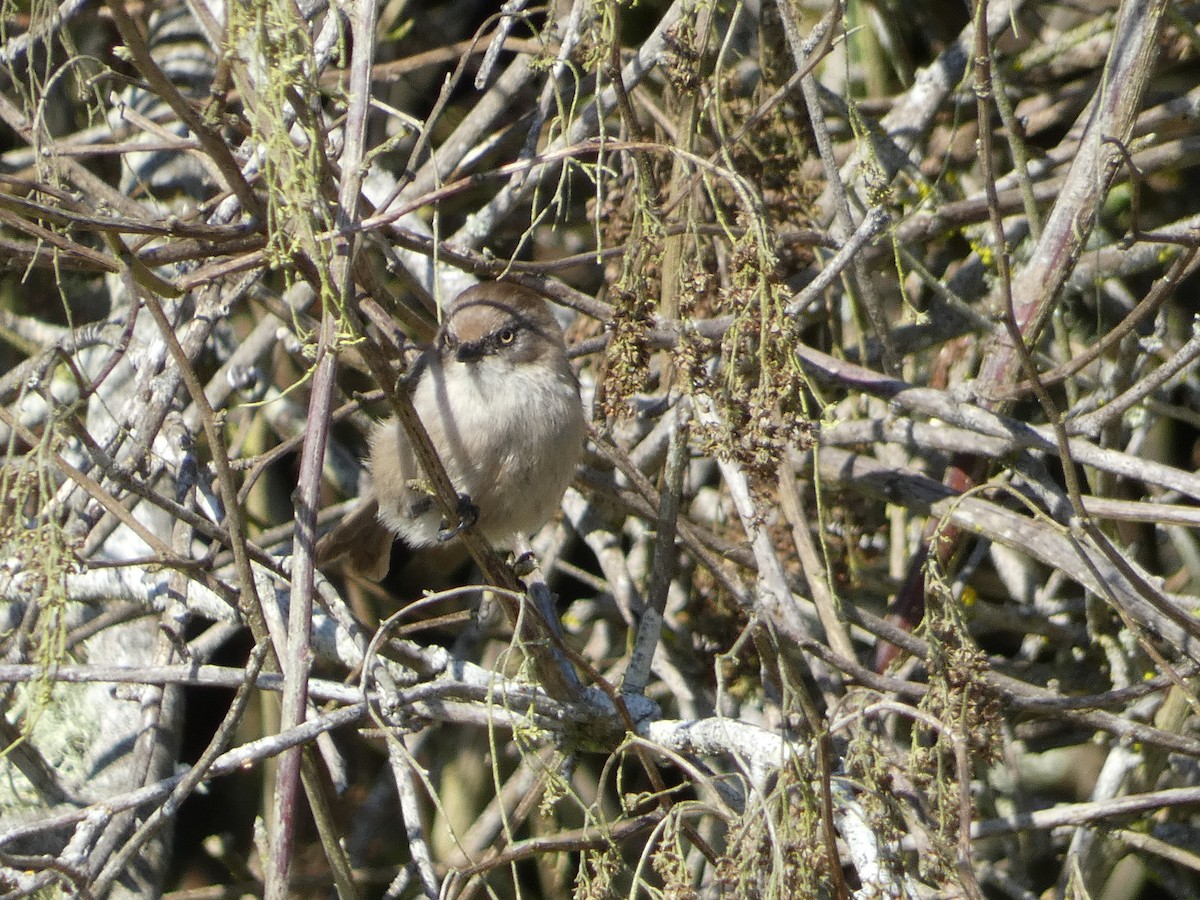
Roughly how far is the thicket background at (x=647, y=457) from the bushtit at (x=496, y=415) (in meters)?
0.16

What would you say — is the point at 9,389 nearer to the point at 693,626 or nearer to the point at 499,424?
the point at 499,424

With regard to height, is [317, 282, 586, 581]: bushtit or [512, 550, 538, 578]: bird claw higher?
[317, 282, 586, 581]: bushtit

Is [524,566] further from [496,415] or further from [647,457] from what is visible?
[647,457]

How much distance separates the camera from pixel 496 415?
371 centimetres

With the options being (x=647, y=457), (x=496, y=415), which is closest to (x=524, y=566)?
(x=496, y=415)

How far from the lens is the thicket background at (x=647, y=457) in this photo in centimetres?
222

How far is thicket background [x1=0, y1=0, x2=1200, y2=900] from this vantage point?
87.4 inches

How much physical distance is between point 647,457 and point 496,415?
Answer: 1.71ft

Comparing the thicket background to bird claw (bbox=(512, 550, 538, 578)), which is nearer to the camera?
the thicket background

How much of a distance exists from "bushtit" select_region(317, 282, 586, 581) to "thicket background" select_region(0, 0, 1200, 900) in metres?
0.16

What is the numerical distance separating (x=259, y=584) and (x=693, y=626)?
1658mm

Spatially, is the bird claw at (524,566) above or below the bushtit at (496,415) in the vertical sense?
below

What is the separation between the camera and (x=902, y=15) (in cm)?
457

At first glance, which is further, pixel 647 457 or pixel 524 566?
pixel 647 457
